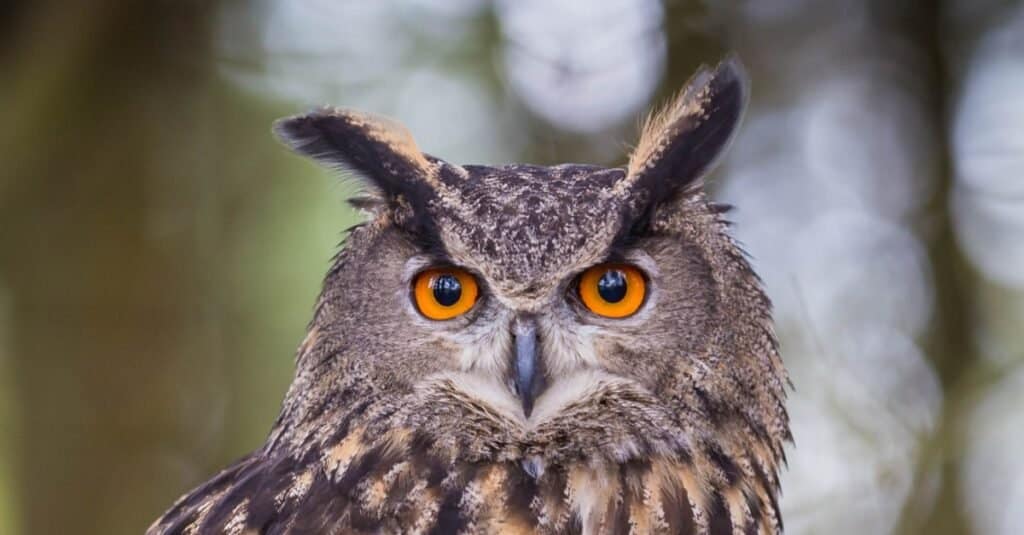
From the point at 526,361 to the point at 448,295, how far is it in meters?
0.22

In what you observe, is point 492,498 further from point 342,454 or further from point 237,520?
point 237,520

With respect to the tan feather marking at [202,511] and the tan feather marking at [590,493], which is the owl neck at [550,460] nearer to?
the tan feather marking at [590,493]

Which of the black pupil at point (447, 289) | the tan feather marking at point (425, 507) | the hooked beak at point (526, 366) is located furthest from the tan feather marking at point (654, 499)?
the black pupil at point (447, 289)

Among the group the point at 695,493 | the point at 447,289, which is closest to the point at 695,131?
the point at 447,289

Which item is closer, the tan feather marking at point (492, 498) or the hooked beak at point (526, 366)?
the tan feather marking at point (492, 498)

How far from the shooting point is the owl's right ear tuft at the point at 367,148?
7.30 feet

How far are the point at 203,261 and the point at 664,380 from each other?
2731 millimetres

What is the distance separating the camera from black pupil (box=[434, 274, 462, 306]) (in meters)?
2.16

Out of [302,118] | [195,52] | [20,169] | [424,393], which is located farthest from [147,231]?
[424,393]

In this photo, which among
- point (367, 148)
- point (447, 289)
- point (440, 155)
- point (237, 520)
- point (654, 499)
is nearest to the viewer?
point (237, 520)

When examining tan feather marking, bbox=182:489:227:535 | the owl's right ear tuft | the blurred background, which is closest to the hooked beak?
the owl's right ear tuft

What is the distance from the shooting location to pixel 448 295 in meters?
2.16

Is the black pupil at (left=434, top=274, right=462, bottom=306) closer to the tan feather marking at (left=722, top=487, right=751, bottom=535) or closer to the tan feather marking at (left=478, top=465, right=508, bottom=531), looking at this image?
the tan feather marking at (left=478, top=465, right=508, bottom=531)

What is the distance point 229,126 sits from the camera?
4836 millimetres
